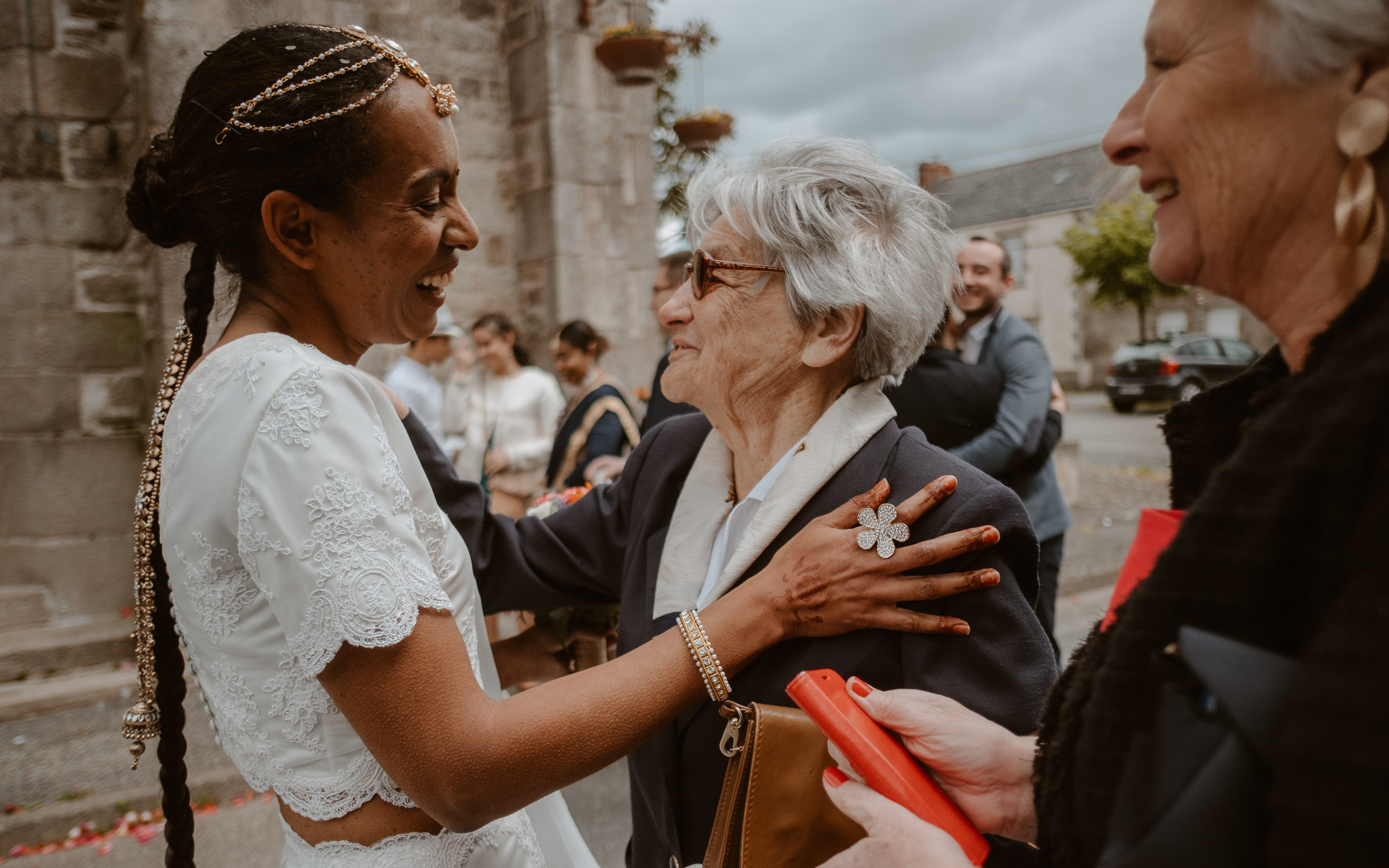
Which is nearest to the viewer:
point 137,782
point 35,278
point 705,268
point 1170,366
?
point 705,268

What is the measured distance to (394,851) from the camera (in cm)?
144

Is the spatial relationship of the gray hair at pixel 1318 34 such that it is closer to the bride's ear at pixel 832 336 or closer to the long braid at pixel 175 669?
the bride's ear at pixel 832 336

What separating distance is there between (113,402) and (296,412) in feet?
17.1

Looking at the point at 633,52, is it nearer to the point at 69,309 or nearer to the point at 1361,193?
the point at 69,309

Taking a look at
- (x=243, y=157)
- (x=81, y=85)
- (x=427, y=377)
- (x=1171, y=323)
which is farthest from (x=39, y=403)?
(x=1171, y=323)

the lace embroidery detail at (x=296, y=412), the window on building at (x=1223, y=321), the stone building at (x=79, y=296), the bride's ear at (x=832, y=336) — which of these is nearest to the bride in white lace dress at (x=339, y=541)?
the lace embroidery detail at (x=296, y=412)

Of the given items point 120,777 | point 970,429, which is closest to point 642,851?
point 970,429

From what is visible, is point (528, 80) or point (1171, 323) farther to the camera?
point (1171, 323)

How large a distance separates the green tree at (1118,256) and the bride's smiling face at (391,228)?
3141 cm

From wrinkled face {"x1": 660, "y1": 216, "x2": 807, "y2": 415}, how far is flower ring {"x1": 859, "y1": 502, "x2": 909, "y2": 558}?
440 mm

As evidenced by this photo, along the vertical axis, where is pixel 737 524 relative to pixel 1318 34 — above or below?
below

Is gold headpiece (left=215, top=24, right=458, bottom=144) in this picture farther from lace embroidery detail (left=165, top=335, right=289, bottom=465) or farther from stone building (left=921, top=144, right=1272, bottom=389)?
stone building (left=921, top=144, right=1272, bottom=389)

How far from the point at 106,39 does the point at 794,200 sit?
5.53 meters

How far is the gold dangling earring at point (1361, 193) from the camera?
785mm
